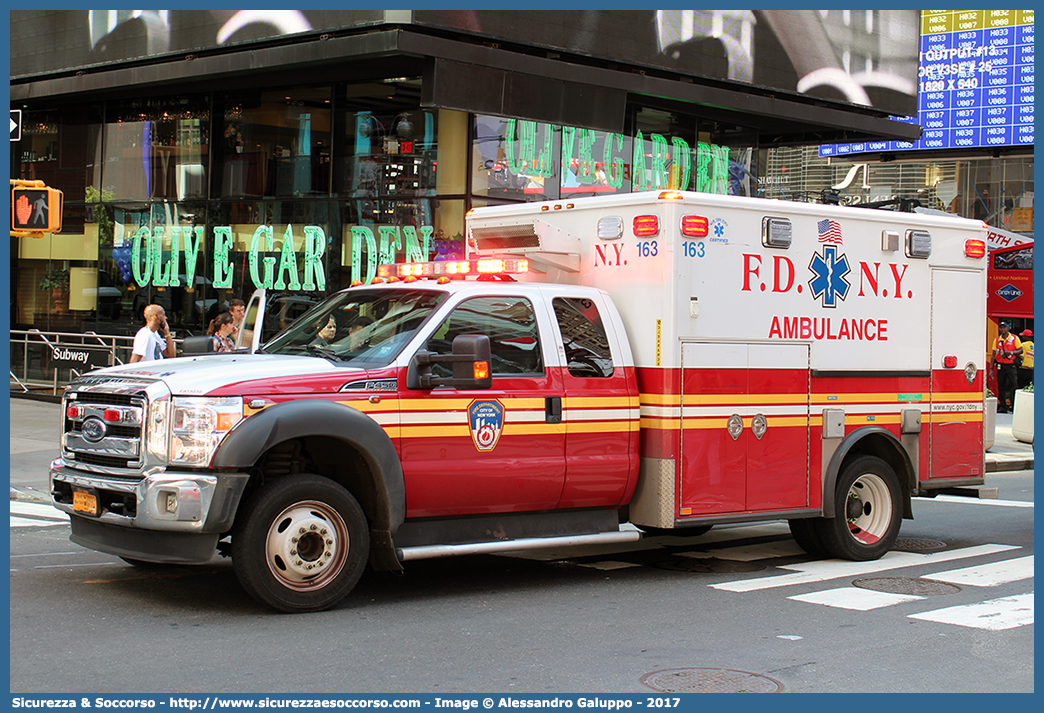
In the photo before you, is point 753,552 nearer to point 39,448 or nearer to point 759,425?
point 759,425

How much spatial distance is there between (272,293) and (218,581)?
1360 centimetres

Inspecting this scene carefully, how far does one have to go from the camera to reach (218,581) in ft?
27.5

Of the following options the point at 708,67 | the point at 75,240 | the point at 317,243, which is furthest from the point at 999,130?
the point at 75,240

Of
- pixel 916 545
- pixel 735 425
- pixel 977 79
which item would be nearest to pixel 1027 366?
pixel 977 79

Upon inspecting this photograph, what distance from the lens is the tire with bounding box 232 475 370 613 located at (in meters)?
7.22

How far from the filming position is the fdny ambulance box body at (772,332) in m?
8.77

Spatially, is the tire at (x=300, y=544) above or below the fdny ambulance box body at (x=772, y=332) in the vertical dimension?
below

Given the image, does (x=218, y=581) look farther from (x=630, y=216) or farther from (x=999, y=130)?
(x=999, y=130)

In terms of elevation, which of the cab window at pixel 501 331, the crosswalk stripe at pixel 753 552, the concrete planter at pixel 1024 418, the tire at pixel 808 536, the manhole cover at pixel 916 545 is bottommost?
the manhole cover at pixel 916 545

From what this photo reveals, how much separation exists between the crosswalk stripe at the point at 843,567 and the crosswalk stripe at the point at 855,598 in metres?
0.36

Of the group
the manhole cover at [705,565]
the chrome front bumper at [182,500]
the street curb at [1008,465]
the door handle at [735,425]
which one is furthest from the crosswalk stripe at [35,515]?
the street curb at [1008,465]

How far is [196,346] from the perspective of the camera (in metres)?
8.85

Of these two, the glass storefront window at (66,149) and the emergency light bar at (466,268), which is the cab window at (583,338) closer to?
the emergency light bar at (466,268)

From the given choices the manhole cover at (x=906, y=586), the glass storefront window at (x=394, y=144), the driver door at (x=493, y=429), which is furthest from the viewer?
the glass storefront window at (x=394, y=144)
